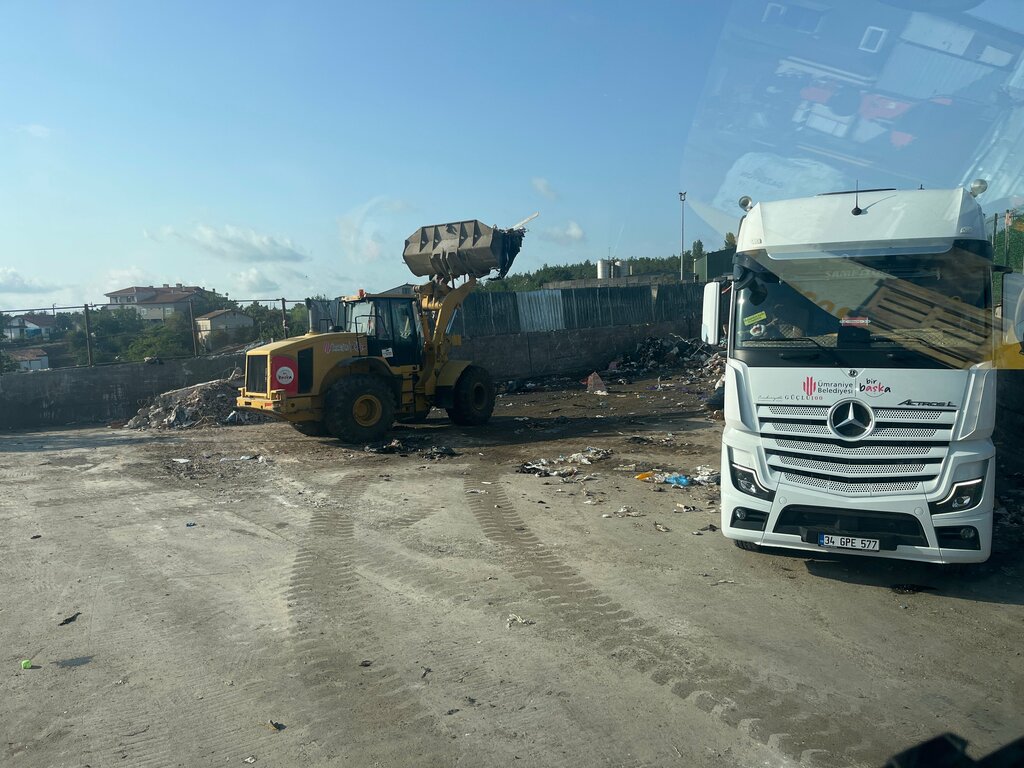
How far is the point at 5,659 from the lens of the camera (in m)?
4.46

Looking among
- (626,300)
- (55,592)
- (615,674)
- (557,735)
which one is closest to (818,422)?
(615,674)

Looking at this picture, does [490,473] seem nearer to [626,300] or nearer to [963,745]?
[963,745]

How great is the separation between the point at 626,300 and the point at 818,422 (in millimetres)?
21922

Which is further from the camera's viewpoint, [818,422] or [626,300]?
[626,300]

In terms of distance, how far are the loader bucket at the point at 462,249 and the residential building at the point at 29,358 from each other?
8.90 m

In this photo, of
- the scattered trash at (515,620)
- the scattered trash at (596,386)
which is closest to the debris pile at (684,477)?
the scattered trash at (515,620)

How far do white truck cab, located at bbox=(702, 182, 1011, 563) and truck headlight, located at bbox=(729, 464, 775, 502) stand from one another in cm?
1

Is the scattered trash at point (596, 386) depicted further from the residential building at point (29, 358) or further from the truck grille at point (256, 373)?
the residential building at point (29, 358)

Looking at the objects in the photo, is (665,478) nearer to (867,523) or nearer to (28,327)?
(867,523)

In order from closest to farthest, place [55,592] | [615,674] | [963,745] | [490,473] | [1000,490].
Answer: [963,745] < [615,674] < [55,592] < [1000,490] < [490,473]

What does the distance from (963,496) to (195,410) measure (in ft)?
45.0

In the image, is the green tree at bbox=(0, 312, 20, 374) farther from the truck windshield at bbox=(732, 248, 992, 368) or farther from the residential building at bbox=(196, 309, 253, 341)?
the truck windshield at bbox=(732, 248, 992, 368)

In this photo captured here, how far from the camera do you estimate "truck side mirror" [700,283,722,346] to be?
20.6 ft

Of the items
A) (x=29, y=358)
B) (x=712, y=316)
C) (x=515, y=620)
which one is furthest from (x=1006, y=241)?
(x=29, y=358)
